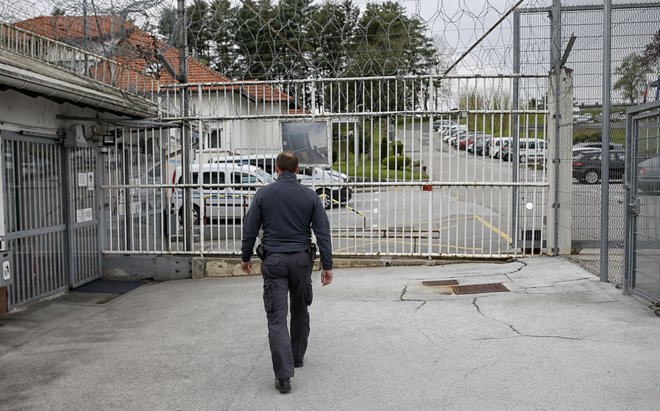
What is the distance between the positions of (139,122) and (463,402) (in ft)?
24.1

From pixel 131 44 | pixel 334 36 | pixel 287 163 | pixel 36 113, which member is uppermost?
pixel 334 36

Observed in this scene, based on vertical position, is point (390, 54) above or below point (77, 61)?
above

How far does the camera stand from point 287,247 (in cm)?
532

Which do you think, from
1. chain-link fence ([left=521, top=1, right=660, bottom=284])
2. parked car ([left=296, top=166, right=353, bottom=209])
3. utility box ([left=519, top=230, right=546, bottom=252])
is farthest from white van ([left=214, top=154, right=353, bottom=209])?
chain-link fence ([left=521, top=1, right=660, bottom=284])

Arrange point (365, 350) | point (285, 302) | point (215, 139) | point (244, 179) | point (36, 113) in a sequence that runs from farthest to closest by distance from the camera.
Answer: point (215, 139)
point (244, 179)
point (36, 113)
point (365, 350)
point (285, 302)

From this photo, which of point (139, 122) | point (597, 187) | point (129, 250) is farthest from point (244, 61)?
point (597, 187)

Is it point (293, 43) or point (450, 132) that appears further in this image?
point (293, 43)

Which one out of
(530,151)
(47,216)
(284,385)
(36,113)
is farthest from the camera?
(530,151)

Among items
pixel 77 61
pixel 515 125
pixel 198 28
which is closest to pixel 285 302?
pixel 515 125

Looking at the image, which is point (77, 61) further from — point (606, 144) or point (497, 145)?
point (606, 144)

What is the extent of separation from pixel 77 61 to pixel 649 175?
7.70 metres

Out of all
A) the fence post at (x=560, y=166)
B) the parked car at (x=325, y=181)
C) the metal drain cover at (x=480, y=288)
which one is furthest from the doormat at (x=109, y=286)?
the fence post at (x=560, y=166)

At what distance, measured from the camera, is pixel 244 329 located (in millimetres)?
7055

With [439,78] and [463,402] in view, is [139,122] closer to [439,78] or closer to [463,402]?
[439,78]
